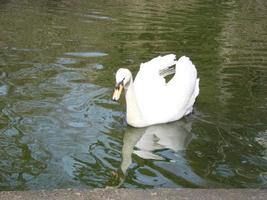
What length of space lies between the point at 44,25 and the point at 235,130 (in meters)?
7.50

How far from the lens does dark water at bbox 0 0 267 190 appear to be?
19.9 ft

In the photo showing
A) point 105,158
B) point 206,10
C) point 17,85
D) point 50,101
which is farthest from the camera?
point 206,10

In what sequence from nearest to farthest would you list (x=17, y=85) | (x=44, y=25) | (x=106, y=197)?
1. (x=106, y=197)
2. (x=17, y=85)
3. (x=44, y=25)

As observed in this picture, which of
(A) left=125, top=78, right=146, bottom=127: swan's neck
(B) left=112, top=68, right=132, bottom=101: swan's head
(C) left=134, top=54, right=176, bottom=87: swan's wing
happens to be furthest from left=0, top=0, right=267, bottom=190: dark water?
(B) left=112, top=68, right=132, bottom=101: swan's head

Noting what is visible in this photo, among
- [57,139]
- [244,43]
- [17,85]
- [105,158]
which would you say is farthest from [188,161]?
[244,43]

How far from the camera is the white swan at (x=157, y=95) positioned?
24.0 feet

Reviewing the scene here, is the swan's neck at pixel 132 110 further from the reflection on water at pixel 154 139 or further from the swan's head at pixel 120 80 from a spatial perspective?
the swan's head at pixel 120 80

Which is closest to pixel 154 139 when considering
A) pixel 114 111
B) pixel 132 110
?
pixel 132 110

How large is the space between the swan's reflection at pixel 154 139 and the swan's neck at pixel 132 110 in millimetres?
100

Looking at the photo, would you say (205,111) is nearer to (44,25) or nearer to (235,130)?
(235,130)

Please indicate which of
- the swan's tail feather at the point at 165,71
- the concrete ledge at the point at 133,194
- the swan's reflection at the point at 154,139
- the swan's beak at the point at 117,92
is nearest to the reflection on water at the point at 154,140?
the swan's reflection at the point at 154,139

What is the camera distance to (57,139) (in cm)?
684

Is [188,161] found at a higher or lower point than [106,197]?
lower

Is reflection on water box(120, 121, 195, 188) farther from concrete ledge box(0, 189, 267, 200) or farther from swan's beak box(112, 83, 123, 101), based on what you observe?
concrete ledge box(0, 189, 267, 200)
